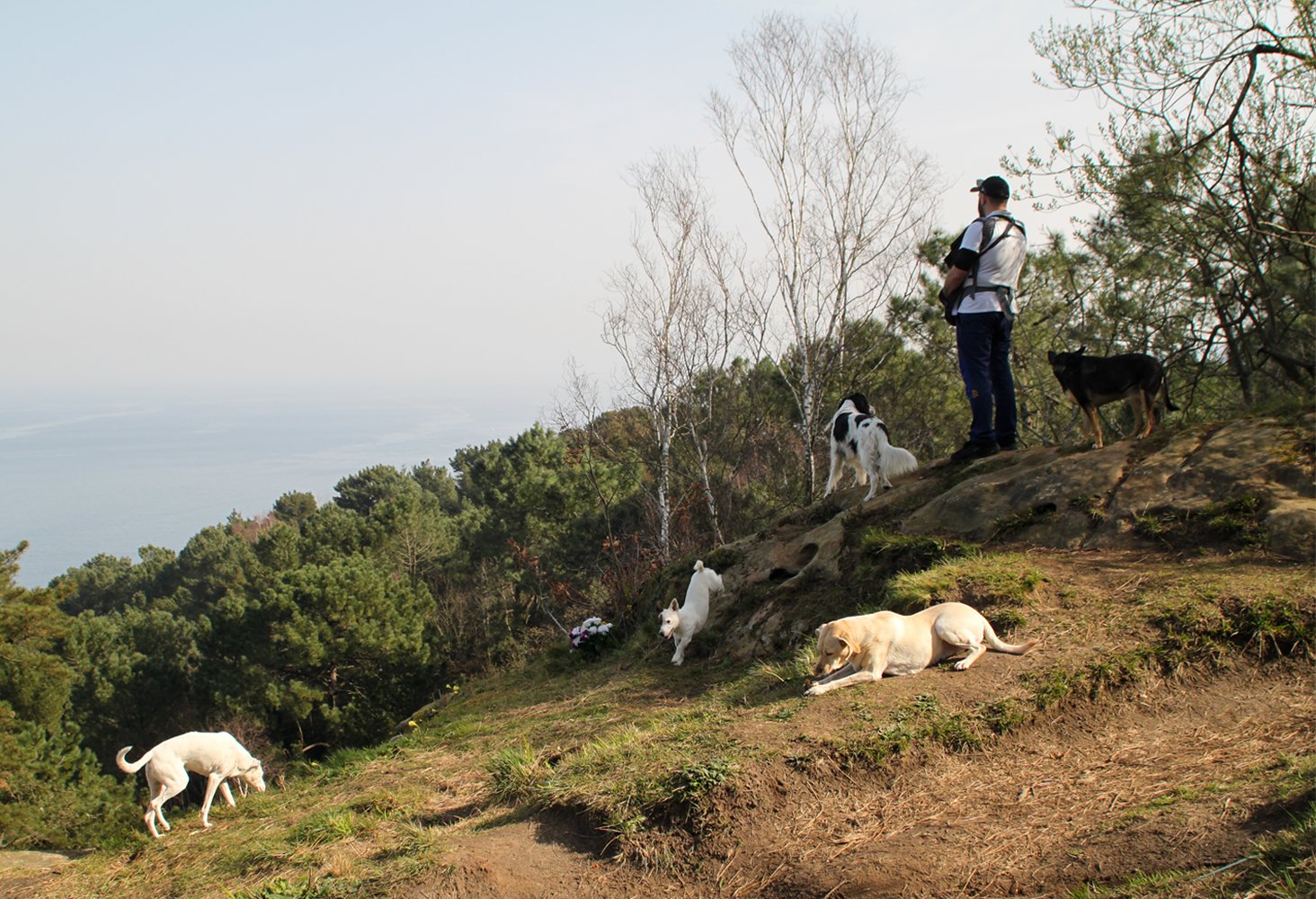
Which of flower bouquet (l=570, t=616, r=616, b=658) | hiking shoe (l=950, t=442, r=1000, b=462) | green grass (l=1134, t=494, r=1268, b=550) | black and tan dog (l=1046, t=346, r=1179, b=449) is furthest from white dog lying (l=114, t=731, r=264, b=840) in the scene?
black and tan dog (l=1046, t=346, r=1179, b=449)

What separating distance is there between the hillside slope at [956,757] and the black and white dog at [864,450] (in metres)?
1.21

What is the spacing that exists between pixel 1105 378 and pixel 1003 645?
319 cm

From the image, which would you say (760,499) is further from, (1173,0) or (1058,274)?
(1173,0)

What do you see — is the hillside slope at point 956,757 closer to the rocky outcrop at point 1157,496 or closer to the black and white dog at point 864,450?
the rocky outcrop at point 1157,496

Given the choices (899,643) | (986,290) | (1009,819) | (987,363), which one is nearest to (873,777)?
(1009,819)

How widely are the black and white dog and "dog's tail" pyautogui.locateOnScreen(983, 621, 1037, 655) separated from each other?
341cm

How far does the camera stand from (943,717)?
4.65 meters

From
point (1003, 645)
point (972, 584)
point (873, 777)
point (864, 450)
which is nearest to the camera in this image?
point (873, 777)

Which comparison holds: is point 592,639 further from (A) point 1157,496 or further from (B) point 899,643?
(A) point 1157,496

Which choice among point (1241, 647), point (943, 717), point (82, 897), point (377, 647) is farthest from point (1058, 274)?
point (377, 647)

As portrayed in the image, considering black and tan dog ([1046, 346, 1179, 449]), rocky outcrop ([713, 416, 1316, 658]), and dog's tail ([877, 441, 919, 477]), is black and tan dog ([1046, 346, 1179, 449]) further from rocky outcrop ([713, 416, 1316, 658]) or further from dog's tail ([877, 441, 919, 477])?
dog's tail ([877, 441, 919, 477])

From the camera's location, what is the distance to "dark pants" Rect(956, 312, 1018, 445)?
7758 mm

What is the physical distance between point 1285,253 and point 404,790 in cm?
1016

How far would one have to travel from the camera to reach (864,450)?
29.5ft
